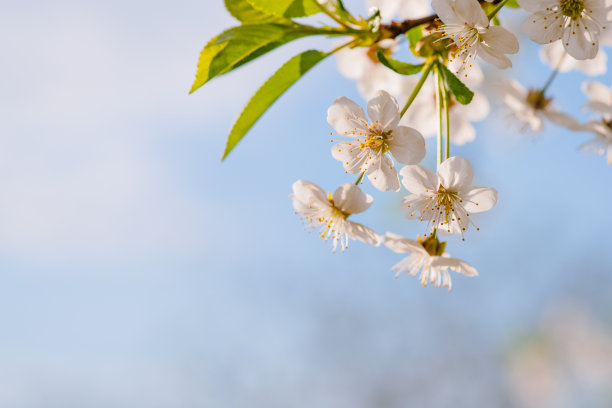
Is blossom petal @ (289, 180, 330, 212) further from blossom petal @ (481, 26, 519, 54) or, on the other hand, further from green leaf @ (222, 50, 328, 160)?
blossom petal @ (481, 26, 519, 54)

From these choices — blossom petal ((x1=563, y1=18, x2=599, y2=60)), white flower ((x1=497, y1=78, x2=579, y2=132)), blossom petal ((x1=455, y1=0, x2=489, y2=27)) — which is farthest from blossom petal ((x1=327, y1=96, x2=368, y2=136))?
white flower ((x1=497, y1=78, x2=579, y2=132))

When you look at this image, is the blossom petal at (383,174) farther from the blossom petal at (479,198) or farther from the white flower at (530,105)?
the white flower at (530,105)

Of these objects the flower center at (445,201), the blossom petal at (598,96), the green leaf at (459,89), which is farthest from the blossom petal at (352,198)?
the blossom petal at (598,96)

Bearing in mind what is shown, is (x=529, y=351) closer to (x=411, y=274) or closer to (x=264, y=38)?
(x=411, y=274)

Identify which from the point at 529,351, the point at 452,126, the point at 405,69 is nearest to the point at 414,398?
the point at 529,351

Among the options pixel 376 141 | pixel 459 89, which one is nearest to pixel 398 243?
pixel 376 141

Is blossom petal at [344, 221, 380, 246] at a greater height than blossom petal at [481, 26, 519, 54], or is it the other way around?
blossom petal at [481, 26, 519, 54]
